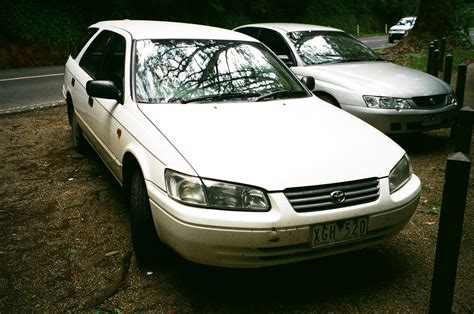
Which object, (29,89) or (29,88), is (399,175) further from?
(29,88)

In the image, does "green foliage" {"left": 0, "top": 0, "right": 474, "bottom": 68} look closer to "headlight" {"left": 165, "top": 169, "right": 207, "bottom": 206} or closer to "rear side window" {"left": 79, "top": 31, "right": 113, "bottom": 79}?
"rear side window" {"left": 79, "top": 31, "right": 113, "bottom": 79}

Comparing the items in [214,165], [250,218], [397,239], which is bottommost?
[397,239]

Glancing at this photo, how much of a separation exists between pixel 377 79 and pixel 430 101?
2.13ft

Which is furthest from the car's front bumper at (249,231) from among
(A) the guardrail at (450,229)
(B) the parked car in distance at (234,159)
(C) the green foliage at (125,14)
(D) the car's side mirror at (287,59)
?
(C) the green foliage at (125,14)

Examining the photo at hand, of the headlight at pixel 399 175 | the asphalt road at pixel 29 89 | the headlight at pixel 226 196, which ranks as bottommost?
the asphalt road at pixel 29 89

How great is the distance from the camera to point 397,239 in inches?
143

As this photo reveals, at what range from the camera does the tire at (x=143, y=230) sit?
2.99 metres

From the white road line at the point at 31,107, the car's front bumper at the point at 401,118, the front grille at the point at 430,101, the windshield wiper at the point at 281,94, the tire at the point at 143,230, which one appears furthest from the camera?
the white road line at the point at 31,107

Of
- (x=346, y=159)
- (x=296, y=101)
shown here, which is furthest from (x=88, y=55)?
(x=346, y=159)

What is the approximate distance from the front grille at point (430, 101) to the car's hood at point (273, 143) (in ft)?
6.84

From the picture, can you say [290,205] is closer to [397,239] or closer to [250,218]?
[250,218]

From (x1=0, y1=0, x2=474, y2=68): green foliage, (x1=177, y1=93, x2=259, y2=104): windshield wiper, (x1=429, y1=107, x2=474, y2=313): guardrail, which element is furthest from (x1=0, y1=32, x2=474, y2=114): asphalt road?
(x1=429, y1=107, x2=474, y2=313): guardrail

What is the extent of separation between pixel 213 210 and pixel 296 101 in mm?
1594

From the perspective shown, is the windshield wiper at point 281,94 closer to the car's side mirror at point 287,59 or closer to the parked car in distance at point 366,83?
the parked car in distance at point 366,83
